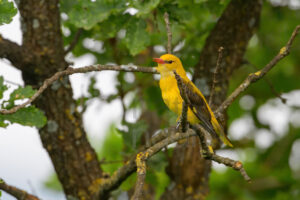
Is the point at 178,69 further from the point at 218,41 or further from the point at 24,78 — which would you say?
the point at 24,78

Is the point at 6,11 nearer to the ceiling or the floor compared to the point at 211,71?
nearer to the ceiling

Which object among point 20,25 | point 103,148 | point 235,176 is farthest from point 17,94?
point 235,176

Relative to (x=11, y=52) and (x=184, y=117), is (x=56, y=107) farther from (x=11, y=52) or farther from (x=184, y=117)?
(x=184, y=117)

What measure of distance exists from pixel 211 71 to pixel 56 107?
152 centimetres

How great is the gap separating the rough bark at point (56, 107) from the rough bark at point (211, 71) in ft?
2.70

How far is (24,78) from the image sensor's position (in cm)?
421

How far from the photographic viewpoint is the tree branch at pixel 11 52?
4.08m

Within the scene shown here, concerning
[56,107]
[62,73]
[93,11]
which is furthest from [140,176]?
[93,11]

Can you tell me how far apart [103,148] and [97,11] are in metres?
3.30

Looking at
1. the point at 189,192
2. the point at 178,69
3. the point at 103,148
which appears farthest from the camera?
the point at 103,148

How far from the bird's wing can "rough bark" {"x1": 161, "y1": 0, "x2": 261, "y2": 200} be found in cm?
75

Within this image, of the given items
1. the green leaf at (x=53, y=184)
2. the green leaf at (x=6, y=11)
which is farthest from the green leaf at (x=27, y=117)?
the green leaf at (x=53, y=184)

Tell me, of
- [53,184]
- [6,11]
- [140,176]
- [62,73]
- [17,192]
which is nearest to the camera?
[140,176]

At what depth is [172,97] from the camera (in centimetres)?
373
